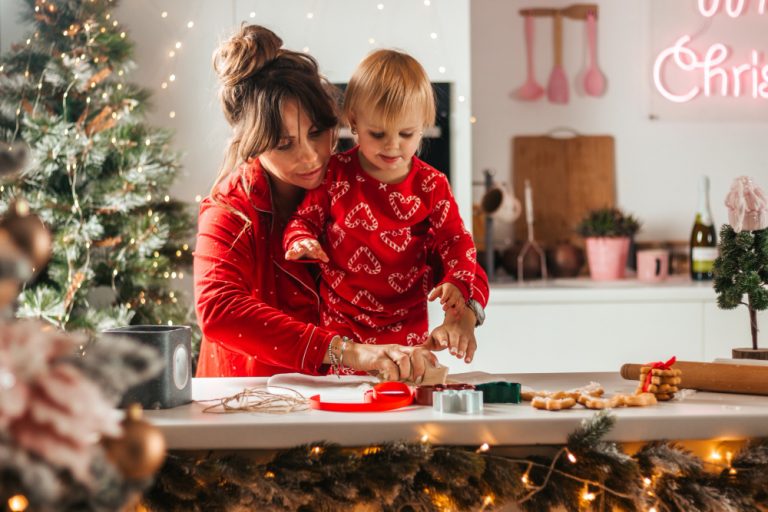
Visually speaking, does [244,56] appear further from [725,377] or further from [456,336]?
[725,377]

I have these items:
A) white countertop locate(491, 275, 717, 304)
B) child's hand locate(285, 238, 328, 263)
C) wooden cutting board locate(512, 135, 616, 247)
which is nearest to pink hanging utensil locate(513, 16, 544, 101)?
wooden cutting board locate(512, 135, 616, 247)

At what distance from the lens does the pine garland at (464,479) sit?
1099 mm

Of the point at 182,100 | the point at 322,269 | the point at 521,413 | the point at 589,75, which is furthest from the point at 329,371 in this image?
the point at 589,75

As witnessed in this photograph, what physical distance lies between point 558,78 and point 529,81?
0.12m

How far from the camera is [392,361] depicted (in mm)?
1450

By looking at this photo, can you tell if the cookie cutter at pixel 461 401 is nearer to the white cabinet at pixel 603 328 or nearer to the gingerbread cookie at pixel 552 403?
the gingerbread cookie at pixel 552 403

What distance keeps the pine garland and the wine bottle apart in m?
2.41

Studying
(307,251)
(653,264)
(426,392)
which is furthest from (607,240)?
(426,392)

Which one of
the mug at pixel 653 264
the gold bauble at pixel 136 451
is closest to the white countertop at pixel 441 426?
the gold bauble at pixel 136 451

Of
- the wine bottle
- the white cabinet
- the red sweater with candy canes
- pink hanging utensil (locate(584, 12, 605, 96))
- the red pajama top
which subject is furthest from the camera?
pink hanging utensil (locate(584, 12, 605, 96))

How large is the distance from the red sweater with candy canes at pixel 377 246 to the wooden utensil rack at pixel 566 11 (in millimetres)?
2161

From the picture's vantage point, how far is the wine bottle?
347cm

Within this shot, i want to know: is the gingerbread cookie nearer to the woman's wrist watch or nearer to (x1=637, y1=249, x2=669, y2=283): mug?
the woman's wrist watch

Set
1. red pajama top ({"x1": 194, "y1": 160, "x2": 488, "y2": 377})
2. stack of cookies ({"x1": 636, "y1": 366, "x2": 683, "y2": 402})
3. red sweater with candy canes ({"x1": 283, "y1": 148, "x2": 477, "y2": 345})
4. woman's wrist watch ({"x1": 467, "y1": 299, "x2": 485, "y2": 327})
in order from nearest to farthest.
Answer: stack of cookies ({"x1": 636, "y1": 366, "x2": 683, "y2": 402}) → red pajama top ({"x1": 194, "y1": 160, "x2": 488, "y2": 377}) → woman's wrist watch ({"x1": 467, "y1": 299, "x2": 485, "y2": 327}) → red sweater with candy canes ({"x1": 283, "y1": 148, "x2": 477, "y2": 345})
